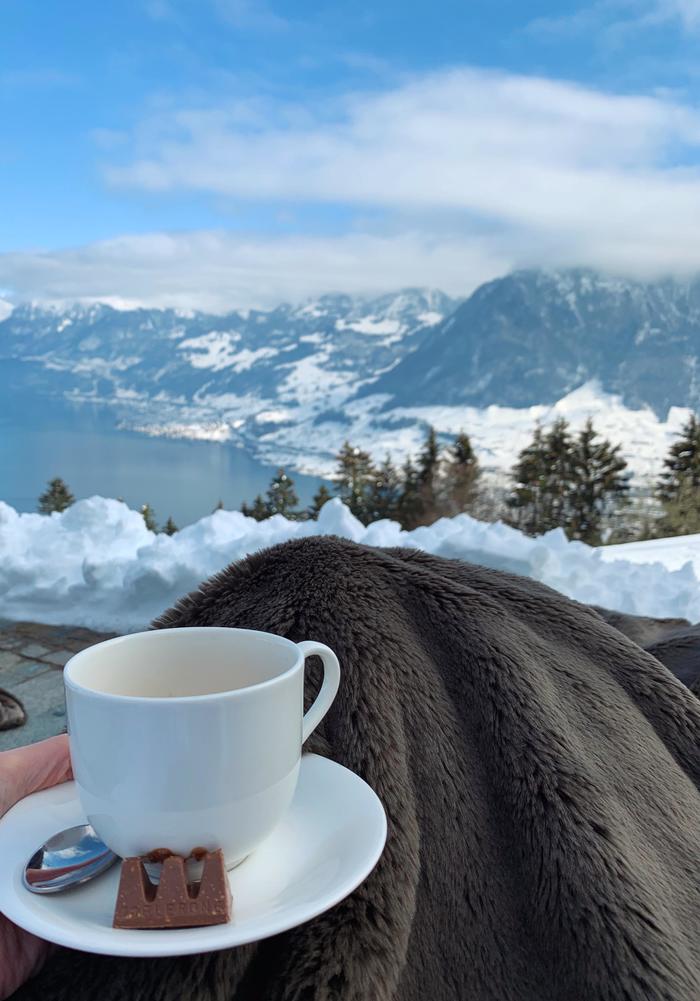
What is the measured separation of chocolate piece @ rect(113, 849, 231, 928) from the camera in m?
0.45

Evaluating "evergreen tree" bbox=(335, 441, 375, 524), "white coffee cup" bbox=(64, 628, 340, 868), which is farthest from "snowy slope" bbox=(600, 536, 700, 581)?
"evergreen tree" bbox=(335, 441, 375, 524)

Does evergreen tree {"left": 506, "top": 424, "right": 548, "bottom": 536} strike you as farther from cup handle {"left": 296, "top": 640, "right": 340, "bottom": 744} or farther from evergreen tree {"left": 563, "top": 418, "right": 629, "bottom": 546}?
cup handle {"left": 296, "top": 640, "right": 340, "bottom": 744}

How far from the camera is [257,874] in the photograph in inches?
21.2

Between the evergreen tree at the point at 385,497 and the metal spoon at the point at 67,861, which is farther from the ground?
the metal spoon at the point at 67,861

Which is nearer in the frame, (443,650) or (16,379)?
(443,650)

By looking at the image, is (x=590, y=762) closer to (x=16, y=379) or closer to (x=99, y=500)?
(x=99, y=500)

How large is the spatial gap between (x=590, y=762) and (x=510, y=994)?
0.25 metres

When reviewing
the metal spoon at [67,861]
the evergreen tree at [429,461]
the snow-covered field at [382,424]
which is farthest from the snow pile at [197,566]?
the snow-covered field at [382,424]

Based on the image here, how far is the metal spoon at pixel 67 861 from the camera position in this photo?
0.50 m

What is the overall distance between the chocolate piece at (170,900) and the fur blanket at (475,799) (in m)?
0.10

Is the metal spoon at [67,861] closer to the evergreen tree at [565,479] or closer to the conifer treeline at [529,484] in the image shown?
the conifer treeline at [529,484]

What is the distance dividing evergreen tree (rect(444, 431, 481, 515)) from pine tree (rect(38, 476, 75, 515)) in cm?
1636

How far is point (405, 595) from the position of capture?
93cm

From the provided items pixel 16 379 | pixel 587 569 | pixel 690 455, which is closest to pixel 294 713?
pixel 587 569
